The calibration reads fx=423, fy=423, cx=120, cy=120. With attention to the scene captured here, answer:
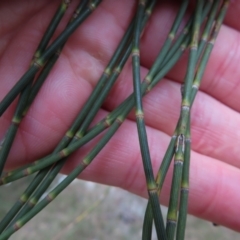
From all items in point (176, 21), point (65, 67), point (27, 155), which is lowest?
point (27, 155)

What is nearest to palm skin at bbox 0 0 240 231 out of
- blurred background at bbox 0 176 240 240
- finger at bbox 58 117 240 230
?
finger at bbox 58 117 240 230

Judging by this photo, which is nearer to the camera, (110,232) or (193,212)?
(193,212)

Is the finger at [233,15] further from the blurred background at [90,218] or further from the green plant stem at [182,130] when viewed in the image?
the blurred background at [90,218]

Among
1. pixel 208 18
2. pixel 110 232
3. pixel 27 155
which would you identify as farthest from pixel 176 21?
pixel 110 232

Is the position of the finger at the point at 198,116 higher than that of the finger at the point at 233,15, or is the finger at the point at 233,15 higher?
the finger at the point at 233,15

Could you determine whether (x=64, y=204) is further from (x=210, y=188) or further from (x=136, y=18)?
(x=136, y=18)

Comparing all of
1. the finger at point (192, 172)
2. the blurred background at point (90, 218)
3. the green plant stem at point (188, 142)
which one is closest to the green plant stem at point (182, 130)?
the green plant stem at point (188, 142)

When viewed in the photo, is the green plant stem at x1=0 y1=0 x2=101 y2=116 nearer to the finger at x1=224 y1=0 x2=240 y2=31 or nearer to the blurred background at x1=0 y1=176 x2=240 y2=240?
the finger at x1=224 y1=0 x2=240 y2=31

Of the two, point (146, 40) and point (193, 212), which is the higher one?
point (146, 40)
